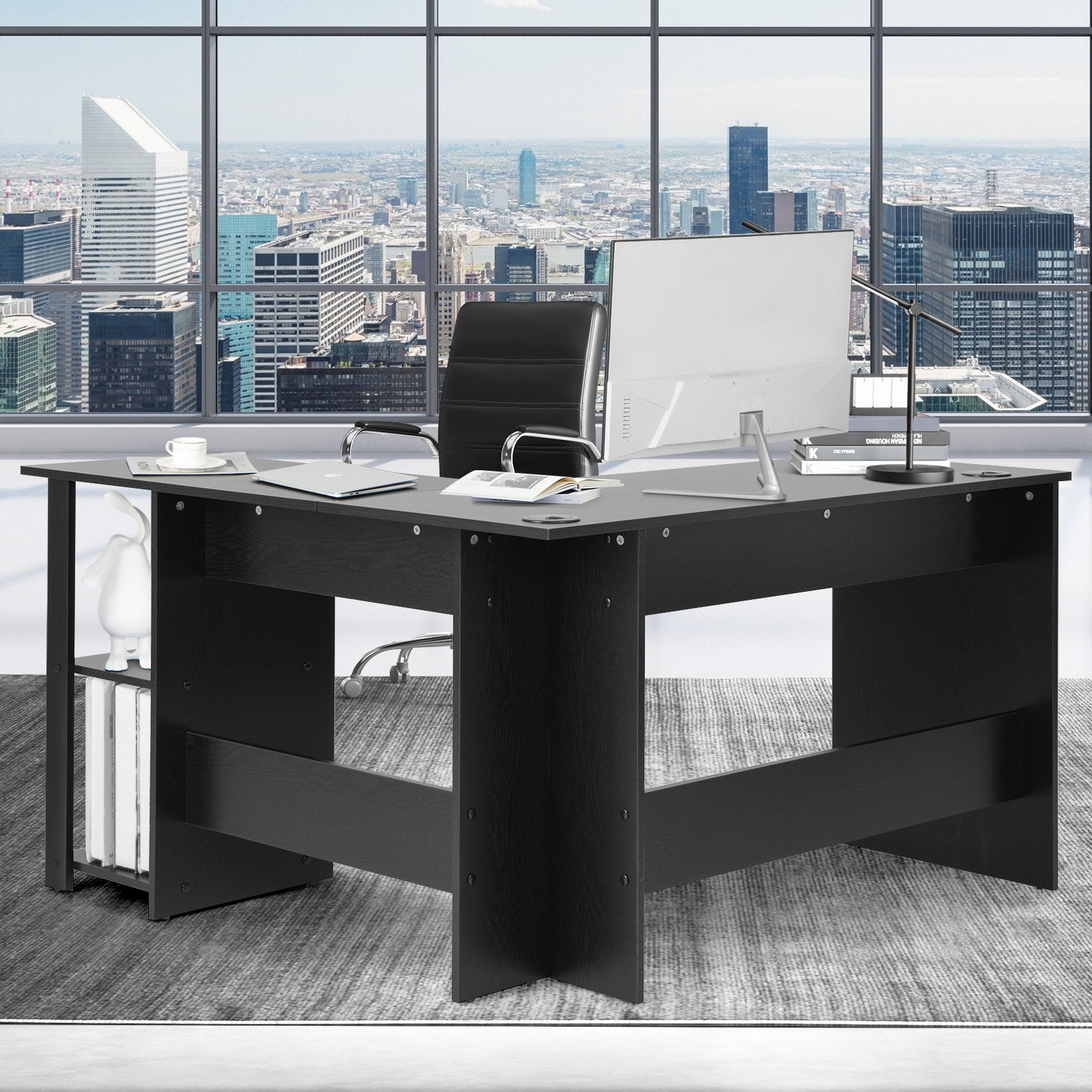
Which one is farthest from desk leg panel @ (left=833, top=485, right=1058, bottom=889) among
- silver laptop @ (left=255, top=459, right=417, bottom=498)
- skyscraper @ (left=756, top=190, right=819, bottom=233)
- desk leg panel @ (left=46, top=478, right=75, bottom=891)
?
skyscraper @ (left=756, top=190, right=819, bottom=233)

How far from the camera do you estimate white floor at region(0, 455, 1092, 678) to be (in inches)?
206

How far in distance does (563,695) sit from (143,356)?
24.8ft

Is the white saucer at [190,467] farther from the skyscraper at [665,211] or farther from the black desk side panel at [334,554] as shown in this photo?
the skyscraper at [665,211]

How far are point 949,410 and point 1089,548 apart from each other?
3178 millimetres

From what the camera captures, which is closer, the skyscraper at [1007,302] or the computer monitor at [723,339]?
the computer monitor at [723,339]

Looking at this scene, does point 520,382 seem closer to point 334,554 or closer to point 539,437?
point 539,437

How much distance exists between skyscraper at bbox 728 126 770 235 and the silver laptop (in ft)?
23.2

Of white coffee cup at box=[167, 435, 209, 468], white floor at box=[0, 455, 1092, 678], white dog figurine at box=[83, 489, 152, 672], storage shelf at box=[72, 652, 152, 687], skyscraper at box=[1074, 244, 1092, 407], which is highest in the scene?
skyscraper at box=[1074, 244, 1092, 407]

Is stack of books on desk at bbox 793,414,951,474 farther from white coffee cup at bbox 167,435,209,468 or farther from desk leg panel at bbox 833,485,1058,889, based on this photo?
white coffee cup at bbox 167,435,209,468

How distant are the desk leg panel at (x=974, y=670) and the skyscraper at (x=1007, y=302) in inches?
264

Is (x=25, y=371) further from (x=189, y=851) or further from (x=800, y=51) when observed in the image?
(x=189, y=851)

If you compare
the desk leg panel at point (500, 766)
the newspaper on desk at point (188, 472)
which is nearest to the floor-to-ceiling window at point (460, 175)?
the newspaper on desk at point (188, 472)

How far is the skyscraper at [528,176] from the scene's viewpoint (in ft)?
32.5

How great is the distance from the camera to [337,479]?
9.75 ft
